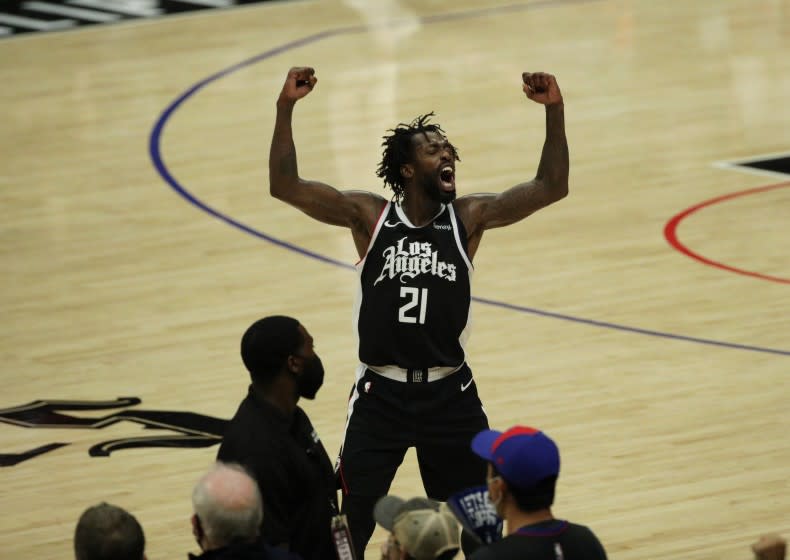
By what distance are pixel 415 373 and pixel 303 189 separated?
0.90m

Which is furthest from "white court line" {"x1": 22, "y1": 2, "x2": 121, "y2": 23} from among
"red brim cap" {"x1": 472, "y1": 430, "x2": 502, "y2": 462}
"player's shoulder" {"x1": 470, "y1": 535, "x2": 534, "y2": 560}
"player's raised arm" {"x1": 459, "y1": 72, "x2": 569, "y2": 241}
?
"player's shoulder" {"x1": 470, "y1": 535, "x2": 534, "y2": 560}

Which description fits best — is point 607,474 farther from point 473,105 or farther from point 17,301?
point 473,105

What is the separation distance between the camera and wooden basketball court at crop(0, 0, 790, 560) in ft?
29.3

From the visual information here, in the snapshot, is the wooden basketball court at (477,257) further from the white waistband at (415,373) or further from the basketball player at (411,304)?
the white waistband at (415,373)

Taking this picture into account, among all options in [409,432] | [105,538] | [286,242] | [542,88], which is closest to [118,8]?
[286,242]

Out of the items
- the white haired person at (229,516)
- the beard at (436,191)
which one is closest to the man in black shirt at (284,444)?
the white haired person at (229,516)

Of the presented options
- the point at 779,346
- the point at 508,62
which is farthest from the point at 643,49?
the point at 779,346

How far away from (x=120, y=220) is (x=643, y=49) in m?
7.22

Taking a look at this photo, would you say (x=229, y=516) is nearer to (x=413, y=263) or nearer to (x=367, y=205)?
(x=413, y=263)

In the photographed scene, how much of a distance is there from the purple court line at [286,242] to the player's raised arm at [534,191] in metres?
3.97

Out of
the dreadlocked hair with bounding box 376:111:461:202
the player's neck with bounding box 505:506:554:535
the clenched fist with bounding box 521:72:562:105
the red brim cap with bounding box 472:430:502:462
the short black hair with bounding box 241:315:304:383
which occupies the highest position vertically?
the clenched fist with bounding box 521:72:562:105

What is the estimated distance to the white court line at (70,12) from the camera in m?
20.9

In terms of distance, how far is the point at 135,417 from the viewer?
32.2 feet

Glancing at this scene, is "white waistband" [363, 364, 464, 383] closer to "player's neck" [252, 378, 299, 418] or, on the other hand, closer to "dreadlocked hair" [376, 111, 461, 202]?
"dreadlocked hair" [376, 111, 461, 202]
